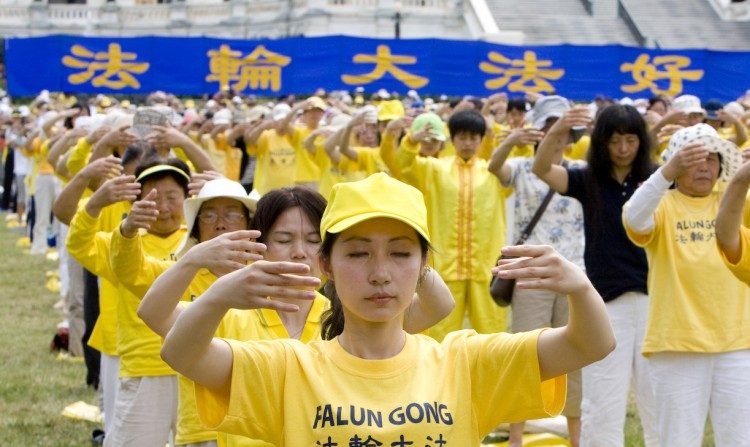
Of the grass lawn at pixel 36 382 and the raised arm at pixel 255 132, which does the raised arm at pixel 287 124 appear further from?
the grass lawn at pixel 36 382

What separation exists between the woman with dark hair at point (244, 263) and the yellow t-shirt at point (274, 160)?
8533mm

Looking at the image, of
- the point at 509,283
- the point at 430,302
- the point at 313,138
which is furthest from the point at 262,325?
the point at 313,138

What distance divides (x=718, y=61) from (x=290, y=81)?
511 centimetres

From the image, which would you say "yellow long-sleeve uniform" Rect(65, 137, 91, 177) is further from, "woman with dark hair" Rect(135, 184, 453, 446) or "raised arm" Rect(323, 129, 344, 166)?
"raised arm" Rect(323, 129, 344, 166)

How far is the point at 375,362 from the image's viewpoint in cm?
326

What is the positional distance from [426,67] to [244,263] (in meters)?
12.9

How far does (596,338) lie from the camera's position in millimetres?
3139

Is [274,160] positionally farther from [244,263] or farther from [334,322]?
[244,263]

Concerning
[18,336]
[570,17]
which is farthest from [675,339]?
[570,17]

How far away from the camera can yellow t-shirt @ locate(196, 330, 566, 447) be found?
3.20 m

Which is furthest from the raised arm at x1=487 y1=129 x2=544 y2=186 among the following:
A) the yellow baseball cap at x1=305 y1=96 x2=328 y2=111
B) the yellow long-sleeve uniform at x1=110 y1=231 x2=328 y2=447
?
the yellow baseball cap at x1=305 y1=96 x2=328 y2=111

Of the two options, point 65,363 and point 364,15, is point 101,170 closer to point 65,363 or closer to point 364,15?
point 65,363

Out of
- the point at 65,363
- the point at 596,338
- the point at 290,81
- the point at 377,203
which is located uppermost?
the point at 290,81

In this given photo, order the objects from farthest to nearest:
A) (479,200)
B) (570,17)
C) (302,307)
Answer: (570,17)
(479,200)
(302,307)
